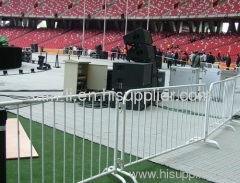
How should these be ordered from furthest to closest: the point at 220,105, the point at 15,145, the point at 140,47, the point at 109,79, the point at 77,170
→ the point at 109,79 < the point at 140,47 < the point at 220,105 < the point at 15,145 < the point at 77,170

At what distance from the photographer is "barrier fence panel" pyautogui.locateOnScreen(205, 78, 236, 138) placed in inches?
253

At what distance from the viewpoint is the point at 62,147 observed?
4992mm

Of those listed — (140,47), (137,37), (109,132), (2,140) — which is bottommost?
(109,132)

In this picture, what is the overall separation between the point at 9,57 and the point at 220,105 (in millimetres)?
12471

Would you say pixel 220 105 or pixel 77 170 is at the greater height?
pixel 220 105

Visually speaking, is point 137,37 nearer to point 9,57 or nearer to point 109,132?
point 109,132

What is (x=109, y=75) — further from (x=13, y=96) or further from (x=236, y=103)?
(x=236, y=103)

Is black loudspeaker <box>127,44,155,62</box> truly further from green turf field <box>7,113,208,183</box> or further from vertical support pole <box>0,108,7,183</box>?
vertical support pole <box>0,108,7,183</box>

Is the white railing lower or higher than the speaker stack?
lower

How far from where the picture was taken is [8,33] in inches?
2244

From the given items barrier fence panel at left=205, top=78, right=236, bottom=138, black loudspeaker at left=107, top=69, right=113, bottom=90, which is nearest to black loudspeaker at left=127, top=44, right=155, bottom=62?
black loudspeaker at left=107, top=69, right=113, bottom=90

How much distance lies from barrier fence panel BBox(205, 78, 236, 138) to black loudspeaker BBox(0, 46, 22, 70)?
35.0 ft

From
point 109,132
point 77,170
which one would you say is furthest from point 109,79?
point 77,170

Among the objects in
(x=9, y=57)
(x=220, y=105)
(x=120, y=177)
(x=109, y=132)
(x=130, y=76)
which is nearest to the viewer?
(x=120, y=177)
